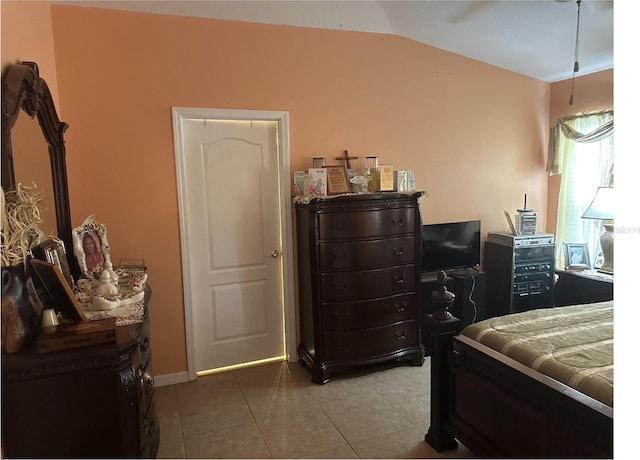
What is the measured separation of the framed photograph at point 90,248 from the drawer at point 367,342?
1644 millimetres

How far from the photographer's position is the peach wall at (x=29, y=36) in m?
1.77

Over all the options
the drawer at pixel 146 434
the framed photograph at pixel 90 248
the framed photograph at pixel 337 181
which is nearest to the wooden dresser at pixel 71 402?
the drawer at pixel 146 434

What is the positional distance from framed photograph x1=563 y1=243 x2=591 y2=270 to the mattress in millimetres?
1644

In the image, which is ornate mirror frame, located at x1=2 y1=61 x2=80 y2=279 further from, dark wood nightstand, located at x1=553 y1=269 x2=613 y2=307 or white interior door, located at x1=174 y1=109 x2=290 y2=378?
dark wood nightstand, located at x1=553 y1=269 x2=613 y2=307

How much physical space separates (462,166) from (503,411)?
264 cm

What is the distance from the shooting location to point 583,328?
2197 mm

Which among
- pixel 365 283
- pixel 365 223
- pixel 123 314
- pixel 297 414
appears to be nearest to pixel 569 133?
pixel 365 223

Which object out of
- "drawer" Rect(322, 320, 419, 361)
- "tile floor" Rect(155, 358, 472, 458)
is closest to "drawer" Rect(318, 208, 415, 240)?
"drawer" Rect(322, 320, 419, 361)

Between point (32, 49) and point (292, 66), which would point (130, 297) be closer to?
point (32, 49)

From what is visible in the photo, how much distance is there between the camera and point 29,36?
7.34 feet

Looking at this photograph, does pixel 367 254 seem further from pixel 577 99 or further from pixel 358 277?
pixel 577 99

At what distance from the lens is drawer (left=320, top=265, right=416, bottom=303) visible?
3.33 metres
